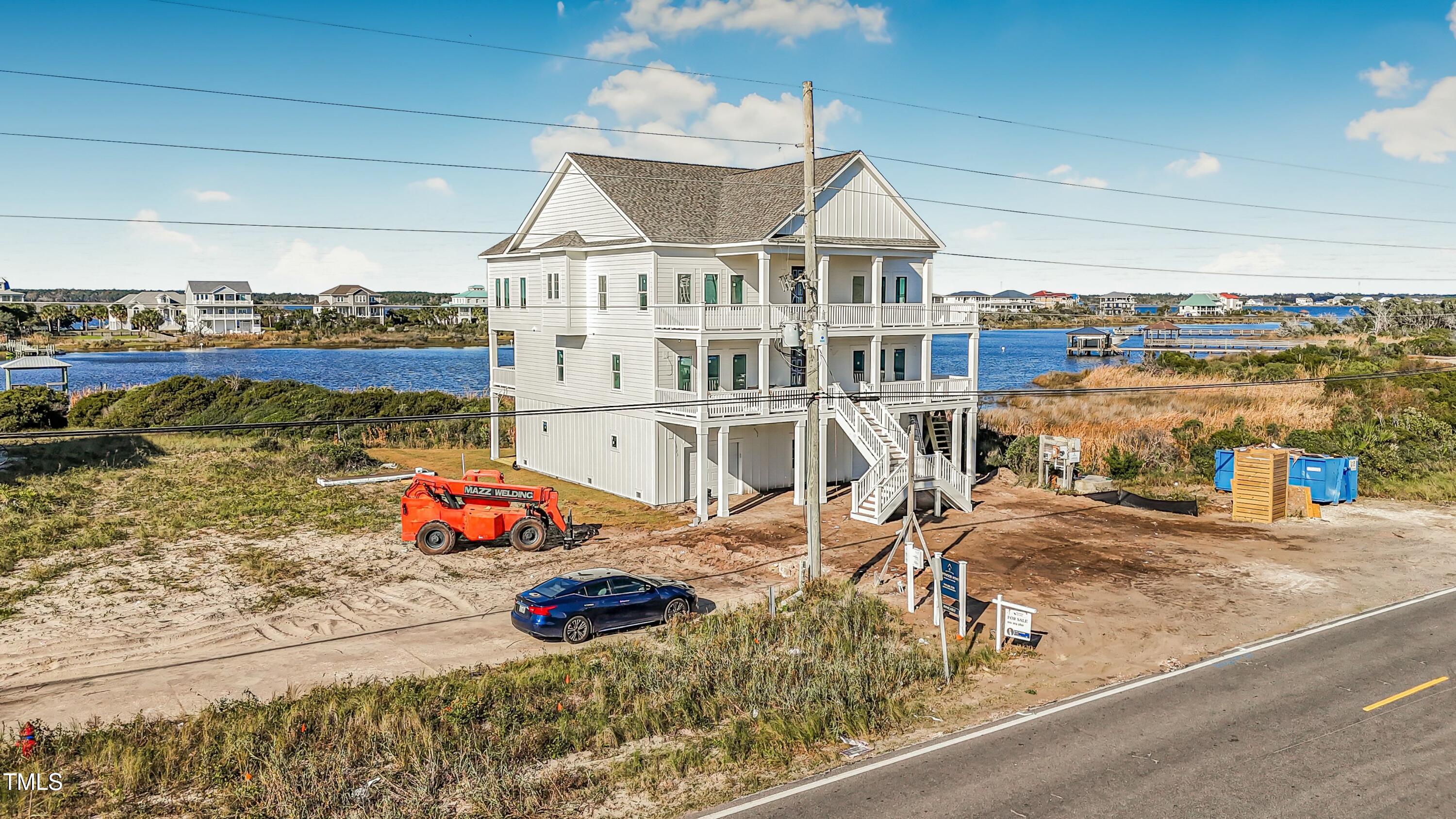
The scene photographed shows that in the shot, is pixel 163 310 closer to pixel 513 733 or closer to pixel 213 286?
pixel 213 286

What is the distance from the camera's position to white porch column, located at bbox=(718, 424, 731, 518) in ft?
101

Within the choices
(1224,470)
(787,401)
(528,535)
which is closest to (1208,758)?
(528,535)

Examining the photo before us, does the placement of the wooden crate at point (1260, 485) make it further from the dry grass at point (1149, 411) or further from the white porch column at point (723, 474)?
the white porch column at point (723, 474)

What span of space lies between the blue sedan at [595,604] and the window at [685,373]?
12.9 m

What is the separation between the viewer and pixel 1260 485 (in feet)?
102

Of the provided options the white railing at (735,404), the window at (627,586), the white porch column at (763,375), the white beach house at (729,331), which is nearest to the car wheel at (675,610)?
the window at (627,586)

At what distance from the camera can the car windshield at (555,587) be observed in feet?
63.9

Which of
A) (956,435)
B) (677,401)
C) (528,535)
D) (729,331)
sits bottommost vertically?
(528,535)

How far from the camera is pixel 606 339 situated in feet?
115

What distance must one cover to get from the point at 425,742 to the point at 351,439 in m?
35.2

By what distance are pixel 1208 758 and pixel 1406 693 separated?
5254 mm

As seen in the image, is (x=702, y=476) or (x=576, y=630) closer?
(x=576, y=630)

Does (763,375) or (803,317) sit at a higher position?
(803,317)

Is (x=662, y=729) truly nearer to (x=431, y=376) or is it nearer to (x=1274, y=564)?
(x=1274, y=564)
